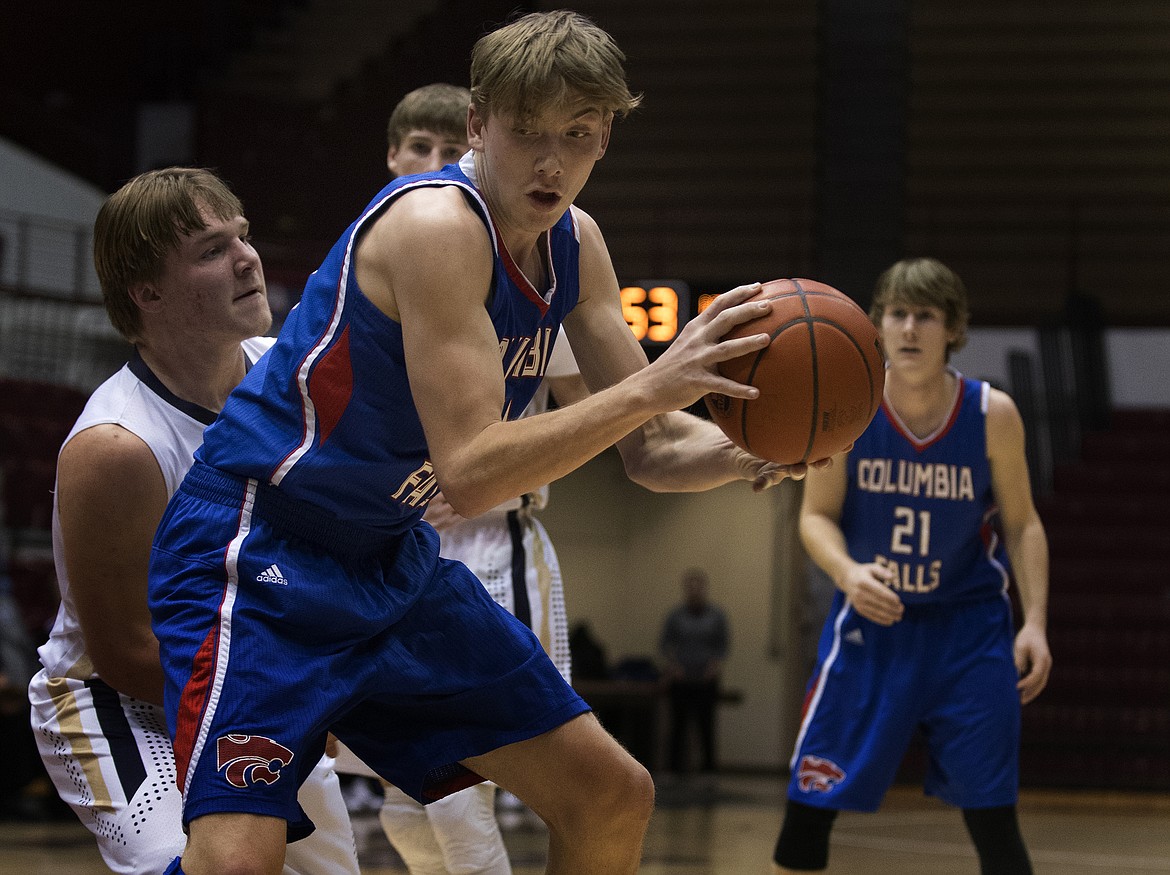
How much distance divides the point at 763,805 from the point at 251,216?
6835mm

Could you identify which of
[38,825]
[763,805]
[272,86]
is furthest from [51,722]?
[272,86]

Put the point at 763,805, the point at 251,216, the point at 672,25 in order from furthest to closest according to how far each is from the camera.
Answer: the point at 672,25
the point at 251,216
the point at 763,805

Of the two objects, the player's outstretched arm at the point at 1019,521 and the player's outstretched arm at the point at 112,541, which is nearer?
the player's outstretched arm at the point at 112,541

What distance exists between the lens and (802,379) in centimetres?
227

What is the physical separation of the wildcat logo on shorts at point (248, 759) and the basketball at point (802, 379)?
0.87m

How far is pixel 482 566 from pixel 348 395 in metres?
1.29

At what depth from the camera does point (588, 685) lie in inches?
430

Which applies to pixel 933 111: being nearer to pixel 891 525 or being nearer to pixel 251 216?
pixel 251 216

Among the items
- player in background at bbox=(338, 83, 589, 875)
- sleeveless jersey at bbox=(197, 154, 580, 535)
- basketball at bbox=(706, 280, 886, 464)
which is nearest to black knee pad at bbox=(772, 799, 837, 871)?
player in background at bbox=(338, 83, 589, 875)

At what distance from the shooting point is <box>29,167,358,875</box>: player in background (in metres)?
2.48

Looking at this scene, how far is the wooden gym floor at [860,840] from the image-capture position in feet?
20.2

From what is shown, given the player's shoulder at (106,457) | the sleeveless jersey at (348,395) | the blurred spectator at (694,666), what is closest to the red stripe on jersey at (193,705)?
the sleeveless jersey at (348,395)

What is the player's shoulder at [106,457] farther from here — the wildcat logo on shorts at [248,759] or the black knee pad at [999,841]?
the black knee pad at [999,841]

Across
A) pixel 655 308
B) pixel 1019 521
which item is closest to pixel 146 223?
pixel 1019 521
